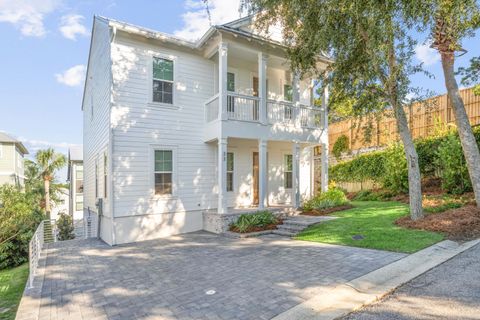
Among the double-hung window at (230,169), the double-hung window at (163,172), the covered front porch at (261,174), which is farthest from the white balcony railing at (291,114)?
the double-hung window at (163,172)

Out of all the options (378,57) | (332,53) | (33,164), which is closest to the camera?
(378,57)

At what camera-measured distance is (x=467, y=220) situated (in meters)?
7.65

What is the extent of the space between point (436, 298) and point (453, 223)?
459cm

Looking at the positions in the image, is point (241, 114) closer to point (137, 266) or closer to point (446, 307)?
point (137, 266)

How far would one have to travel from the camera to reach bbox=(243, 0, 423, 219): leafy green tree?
7312 mm

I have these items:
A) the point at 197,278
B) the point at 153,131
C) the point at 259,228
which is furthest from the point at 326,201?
the point at 197,278

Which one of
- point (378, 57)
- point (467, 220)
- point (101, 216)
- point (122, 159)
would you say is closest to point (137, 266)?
point (122, 159)

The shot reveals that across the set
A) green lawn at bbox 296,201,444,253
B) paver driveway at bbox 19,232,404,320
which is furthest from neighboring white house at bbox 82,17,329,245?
green lawn at bbox 296,201,444,253

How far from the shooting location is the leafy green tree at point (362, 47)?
24.0 feet

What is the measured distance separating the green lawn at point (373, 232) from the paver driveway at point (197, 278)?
1.49ft

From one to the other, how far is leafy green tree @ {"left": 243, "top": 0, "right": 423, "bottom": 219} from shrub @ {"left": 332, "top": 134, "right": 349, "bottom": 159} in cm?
884

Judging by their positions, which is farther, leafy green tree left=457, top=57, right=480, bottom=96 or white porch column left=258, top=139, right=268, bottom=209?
leafy green tree left=457, top=57, right=480, bottom=96

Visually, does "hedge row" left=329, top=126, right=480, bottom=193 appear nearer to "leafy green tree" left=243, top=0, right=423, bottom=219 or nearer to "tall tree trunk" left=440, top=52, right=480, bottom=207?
"tall tree trunk" left=440, top=52, right=480, bottom=207

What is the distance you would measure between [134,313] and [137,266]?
8.70 ft
